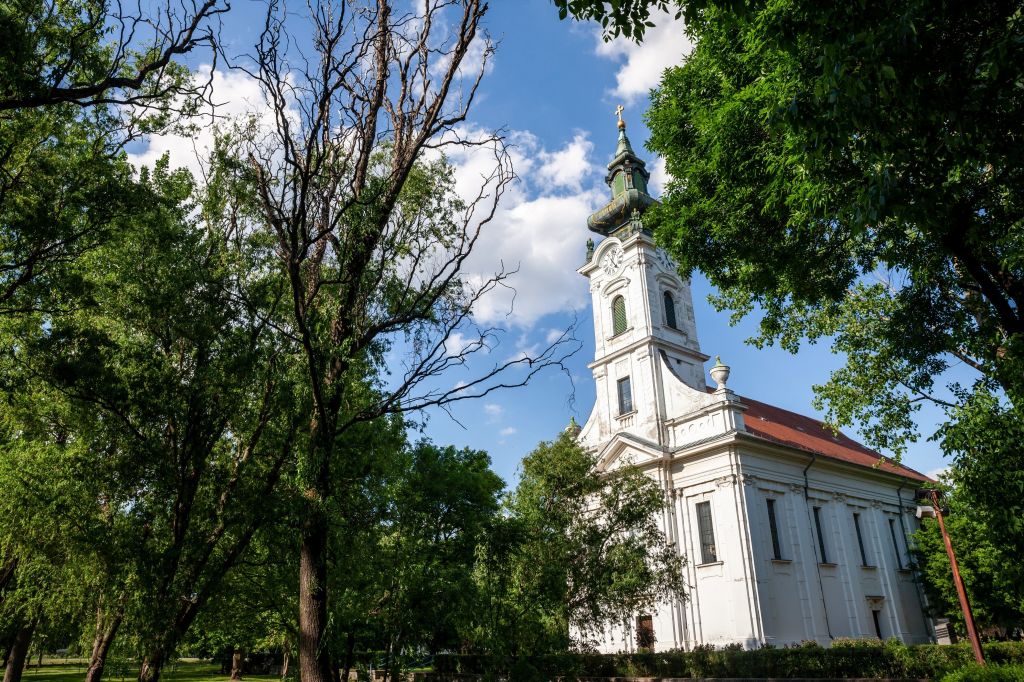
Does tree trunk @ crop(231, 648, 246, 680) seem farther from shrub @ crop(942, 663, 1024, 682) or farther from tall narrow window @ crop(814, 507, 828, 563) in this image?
shrub @ crop(942, 663, 1024, 682)

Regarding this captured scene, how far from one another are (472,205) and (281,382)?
4268mm

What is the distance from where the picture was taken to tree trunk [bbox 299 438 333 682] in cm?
823

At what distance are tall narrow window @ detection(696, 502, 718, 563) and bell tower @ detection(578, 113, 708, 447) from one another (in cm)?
368

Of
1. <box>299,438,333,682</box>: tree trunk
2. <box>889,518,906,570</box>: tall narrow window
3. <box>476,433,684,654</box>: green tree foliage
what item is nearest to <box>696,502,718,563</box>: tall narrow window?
<box>476,433,684,654</box>: green tree foliage

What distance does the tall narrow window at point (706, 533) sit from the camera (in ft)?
94.8

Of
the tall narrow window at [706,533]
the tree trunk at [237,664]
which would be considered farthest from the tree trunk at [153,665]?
the tree trunk at [237,664]

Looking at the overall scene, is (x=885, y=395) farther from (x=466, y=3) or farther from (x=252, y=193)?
(x=252, y=193)

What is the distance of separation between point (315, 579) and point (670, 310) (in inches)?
1192

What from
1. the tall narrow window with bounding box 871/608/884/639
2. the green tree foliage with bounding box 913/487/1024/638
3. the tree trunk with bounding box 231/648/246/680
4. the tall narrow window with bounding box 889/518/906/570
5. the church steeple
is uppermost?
the church steeple

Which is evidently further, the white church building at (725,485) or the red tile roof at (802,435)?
the red tile roof at (802,435)

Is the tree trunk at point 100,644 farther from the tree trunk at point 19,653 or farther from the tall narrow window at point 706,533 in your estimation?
the tall narrow window at point 706,533

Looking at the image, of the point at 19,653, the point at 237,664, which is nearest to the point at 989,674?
the point at 19,653

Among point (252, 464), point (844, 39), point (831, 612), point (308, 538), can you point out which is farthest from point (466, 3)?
point (831, 612)

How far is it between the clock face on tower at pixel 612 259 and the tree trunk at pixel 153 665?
30554 millimetres
